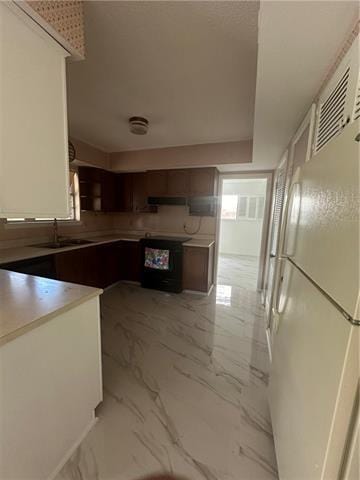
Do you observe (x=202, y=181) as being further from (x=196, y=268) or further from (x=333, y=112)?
(x=333, y=112)

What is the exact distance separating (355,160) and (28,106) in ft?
4.30

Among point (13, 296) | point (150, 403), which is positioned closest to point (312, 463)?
point (150, 403)

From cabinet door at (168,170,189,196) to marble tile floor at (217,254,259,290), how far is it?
6.71ft

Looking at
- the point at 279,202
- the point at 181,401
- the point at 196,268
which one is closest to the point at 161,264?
the point at 196,268

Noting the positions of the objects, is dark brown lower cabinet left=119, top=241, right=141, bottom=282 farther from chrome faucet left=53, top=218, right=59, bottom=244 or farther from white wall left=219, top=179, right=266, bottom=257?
white wall left=219, top=179, right=266, bottom=257

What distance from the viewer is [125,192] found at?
4.27m

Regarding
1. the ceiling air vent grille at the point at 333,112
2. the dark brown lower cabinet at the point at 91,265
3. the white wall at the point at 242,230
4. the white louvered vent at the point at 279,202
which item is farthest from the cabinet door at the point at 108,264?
the white wall at the point at 242,230

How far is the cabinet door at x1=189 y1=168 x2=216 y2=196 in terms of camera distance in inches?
142

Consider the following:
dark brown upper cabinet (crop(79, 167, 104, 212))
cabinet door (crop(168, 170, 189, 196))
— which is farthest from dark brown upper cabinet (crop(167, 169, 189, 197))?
dark brown upper cabinet (crop(79, 167, 104, 212))

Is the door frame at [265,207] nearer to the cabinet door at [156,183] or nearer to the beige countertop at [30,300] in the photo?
the cabinet door at [156,183]

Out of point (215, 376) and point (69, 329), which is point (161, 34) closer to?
point (69, 329)

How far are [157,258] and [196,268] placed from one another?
2.28 feet

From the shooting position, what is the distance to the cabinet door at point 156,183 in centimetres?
387

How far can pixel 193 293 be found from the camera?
3672mm
